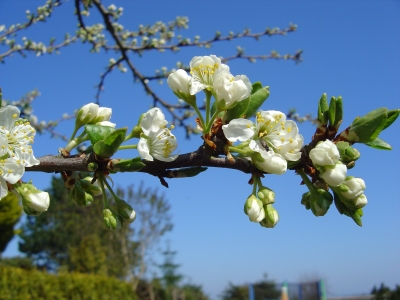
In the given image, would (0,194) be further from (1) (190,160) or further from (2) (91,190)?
(1) (190,160)

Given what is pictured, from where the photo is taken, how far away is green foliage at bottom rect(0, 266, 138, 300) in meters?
8.82

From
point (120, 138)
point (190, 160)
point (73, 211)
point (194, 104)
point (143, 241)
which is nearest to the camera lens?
point (120, 138)

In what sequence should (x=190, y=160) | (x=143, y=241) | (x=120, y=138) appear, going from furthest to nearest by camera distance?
1. (x=143, y=241)
2. (x=190, y=160)
3. (x=120, y=138)

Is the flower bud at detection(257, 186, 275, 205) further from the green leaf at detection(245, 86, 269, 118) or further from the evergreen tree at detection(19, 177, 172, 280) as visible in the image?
the evergreen tree at detection(19, 177, 172, 280)

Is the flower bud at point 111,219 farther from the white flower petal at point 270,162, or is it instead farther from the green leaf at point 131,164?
the white flower petal at point 270,162

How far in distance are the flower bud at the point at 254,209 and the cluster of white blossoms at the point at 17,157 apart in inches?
21.1

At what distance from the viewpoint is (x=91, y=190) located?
1.27m

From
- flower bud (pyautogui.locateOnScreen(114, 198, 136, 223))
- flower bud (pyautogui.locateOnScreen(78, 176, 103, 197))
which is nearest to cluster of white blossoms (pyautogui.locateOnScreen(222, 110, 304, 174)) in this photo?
flower bud (pyautogui.locateOnScreen(114, 198, 136, 223))

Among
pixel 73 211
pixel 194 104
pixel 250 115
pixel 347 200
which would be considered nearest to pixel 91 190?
pixel 194 104

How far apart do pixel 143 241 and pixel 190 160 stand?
22.7 m

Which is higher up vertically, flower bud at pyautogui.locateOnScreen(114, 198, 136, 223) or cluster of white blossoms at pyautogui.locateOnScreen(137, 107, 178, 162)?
cluster of white blossoms at pyautogui.locateOnScreen(137, 107, 178, 162)

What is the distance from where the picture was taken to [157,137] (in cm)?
109

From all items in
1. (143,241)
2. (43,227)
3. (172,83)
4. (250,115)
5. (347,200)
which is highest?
(43,227)

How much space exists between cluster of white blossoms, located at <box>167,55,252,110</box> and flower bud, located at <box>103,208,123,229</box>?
0.39 meters
